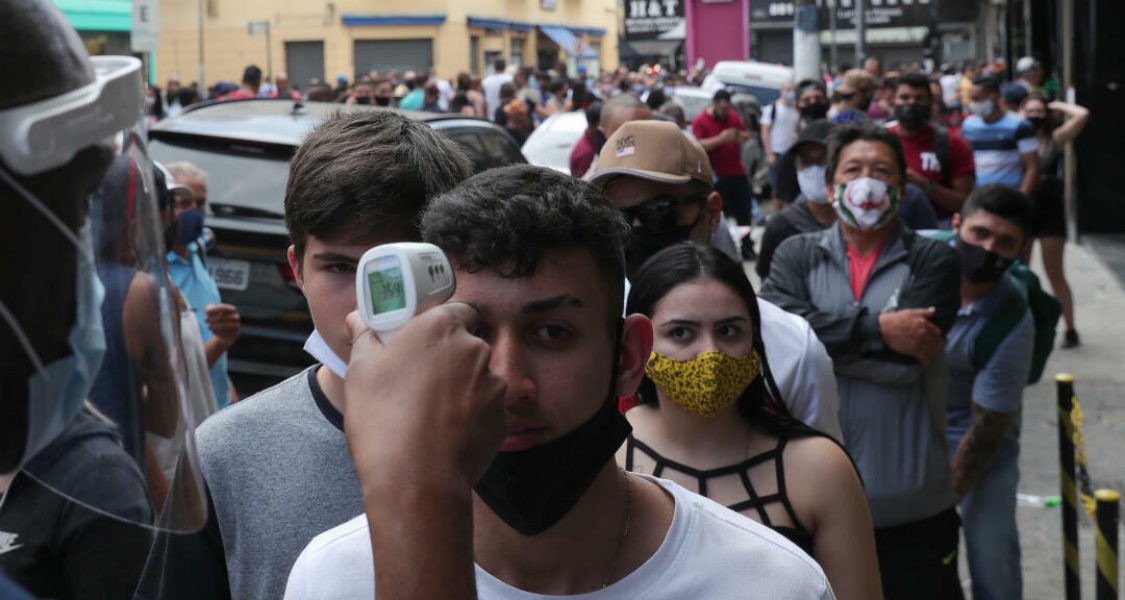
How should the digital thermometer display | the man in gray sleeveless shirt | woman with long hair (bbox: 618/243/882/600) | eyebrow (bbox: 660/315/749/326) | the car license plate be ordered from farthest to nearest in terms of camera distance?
1. the car license plate
2. eyebrow (bbox: 660/315/749/326)
3. woman with long hair (bbox: 618/243/882/600)
4. the man in gray sleeveless shirt
5. the digital thermometer display

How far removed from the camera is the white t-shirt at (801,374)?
11.4ft

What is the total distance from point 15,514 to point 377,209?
1.23 metres

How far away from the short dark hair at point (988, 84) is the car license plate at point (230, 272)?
242 inches

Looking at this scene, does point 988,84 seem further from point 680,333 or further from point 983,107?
point 680,333

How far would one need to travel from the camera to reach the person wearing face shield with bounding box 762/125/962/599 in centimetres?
413

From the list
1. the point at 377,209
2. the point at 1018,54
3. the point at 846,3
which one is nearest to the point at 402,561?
the point at 377,209

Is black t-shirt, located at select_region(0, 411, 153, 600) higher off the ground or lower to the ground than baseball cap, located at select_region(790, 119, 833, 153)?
lower

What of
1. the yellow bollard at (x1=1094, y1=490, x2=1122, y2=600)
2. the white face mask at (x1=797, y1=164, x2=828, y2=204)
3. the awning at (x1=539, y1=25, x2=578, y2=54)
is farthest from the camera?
the awning at (x1=539, y1=25, x2=578, y2=54)

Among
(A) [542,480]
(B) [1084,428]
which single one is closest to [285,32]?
(B) [1084,428]

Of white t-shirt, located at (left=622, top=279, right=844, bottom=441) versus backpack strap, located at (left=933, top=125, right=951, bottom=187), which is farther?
backpack strap, located at (left=933, top=125, right=951, bottom=187)

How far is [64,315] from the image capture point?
1142 mm

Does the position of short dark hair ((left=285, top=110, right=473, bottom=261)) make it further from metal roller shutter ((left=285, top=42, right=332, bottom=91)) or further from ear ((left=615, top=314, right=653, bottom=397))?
metal roller shutter ((left=285, top=42, right=332, bottom=91))

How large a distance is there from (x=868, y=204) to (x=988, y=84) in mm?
6522

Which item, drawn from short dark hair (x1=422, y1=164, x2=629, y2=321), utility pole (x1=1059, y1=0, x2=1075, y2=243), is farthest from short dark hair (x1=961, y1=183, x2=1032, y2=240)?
utility pole (x1=1059, y1=0, x2=1075, y2=243)
